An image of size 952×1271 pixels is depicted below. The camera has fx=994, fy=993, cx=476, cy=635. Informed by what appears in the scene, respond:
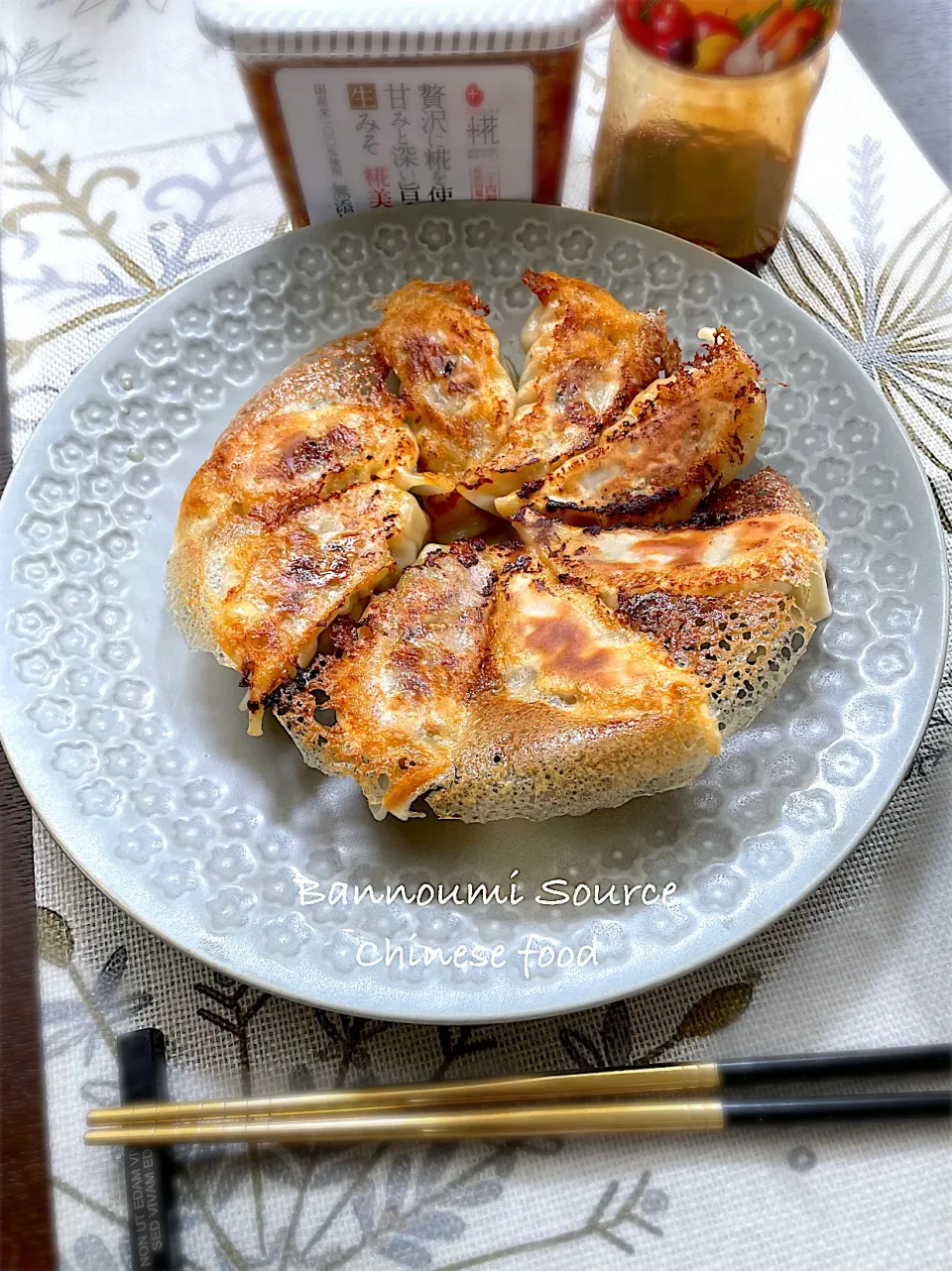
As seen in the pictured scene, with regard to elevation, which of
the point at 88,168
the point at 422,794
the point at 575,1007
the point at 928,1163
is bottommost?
the point at 928,1163

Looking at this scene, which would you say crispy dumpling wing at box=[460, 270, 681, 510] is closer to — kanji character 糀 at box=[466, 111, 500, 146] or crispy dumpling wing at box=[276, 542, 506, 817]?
crispy dumpling wing at box=[276, 542, 506, 817]

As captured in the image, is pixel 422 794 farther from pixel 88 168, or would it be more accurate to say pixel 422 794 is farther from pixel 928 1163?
pixel 88 168

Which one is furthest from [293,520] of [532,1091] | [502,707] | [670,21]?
[670,21]

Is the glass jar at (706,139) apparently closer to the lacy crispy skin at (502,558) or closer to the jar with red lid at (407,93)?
the jar with red lid at (407,93)

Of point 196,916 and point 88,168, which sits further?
point 88,168

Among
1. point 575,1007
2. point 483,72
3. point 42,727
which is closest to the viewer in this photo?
point 575,1007

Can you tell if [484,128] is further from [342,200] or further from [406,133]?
[342,200]

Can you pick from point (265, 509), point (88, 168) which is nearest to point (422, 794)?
point (265, 509)

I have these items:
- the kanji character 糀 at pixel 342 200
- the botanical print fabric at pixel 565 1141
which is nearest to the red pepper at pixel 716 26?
the kanji character 糀 at pixel 342 200
